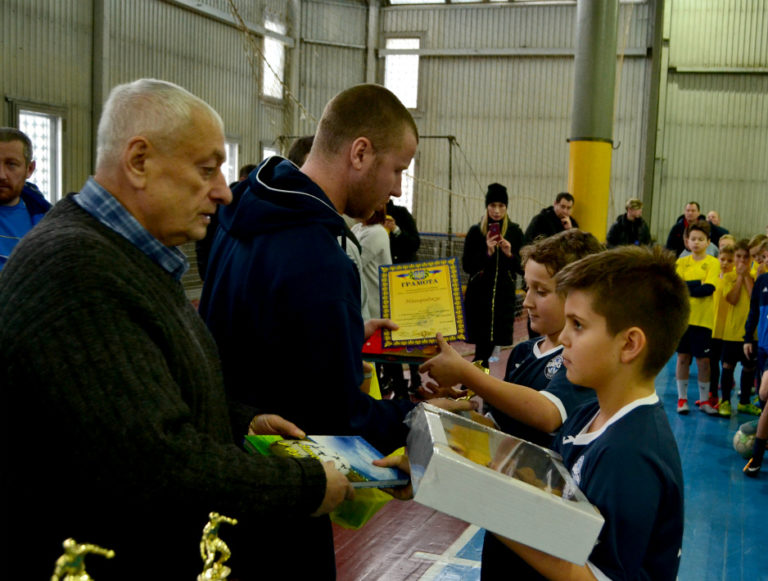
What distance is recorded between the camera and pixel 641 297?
5.12ft

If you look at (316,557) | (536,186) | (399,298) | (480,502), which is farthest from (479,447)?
(536,186)

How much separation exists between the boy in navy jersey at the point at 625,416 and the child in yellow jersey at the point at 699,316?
5.40 meters

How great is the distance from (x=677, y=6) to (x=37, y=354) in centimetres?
1910

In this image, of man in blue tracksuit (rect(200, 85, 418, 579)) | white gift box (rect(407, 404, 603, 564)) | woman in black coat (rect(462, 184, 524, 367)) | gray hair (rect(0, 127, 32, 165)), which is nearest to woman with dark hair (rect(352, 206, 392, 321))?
woman in black coat (rect(462, 184, 524, 367))

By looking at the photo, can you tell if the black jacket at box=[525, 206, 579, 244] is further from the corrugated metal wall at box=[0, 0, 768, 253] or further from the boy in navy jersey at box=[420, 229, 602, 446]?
the corrugated metal wall at box=[0, 0, 768, 253]

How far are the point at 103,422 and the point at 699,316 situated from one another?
6446 mm

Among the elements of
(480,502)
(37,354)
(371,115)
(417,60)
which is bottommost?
(480,502)

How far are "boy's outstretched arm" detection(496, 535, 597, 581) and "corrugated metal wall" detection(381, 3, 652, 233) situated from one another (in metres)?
17.0

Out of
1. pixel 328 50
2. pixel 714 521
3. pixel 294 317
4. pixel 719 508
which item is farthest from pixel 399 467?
pixel 328 50

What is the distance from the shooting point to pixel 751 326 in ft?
19.5

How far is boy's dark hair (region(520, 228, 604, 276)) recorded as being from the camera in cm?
224

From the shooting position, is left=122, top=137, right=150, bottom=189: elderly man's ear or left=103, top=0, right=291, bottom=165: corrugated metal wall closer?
left=122, top=137, right=150, bottom=189: elderly man's ear

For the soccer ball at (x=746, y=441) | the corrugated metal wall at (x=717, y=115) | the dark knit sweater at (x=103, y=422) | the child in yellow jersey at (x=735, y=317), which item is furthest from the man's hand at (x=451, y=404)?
the corrugated metal wall at (x=717, y=115)

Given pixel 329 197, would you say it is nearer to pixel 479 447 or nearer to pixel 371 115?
pixel 371 115
